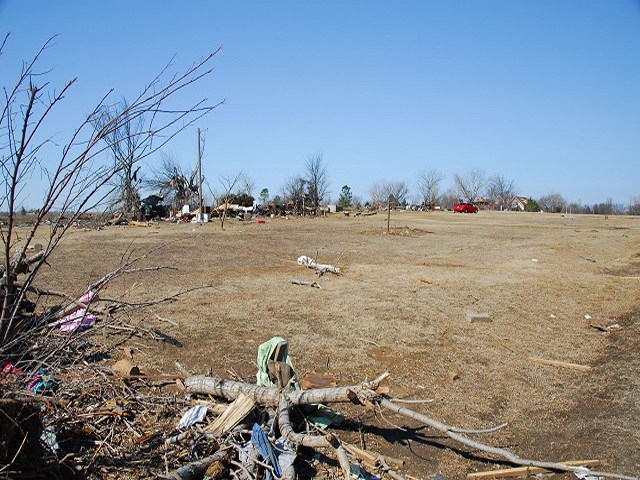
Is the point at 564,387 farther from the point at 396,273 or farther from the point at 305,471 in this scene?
the point at 396,273

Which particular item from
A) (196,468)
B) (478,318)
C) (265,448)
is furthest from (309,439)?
(478,318)

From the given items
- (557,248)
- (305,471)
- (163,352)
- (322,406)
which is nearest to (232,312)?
(163,352)

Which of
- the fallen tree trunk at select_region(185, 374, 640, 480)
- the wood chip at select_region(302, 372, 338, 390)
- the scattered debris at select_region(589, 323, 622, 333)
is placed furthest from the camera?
the scattered debris at select_region(589, 323, 622, 333)

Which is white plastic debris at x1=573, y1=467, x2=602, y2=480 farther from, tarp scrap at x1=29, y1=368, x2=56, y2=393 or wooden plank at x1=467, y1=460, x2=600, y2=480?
tarp scrap at x1=29, y1=368, x2=56, y2=393

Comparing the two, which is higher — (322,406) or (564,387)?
(322,406)

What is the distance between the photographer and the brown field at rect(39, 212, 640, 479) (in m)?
4.64

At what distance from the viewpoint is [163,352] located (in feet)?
19.9

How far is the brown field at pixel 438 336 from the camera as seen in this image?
4.64 metres

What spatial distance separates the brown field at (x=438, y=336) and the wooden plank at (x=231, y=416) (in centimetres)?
110

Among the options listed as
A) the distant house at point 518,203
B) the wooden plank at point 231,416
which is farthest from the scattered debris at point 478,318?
the distant house at point 518,203

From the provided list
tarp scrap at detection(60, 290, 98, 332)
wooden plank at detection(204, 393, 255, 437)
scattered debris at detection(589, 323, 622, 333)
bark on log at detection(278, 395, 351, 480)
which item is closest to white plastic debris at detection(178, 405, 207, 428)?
wooden plank at detection(204, 393, 255, 437)

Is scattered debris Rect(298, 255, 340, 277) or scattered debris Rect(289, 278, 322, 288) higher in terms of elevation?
scattered debris Rect(298, 255, 340, 277)

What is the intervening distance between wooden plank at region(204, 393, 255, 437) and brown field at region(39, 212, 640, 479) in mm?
1103

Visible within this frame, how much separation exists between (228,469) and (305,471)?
1.96ft
